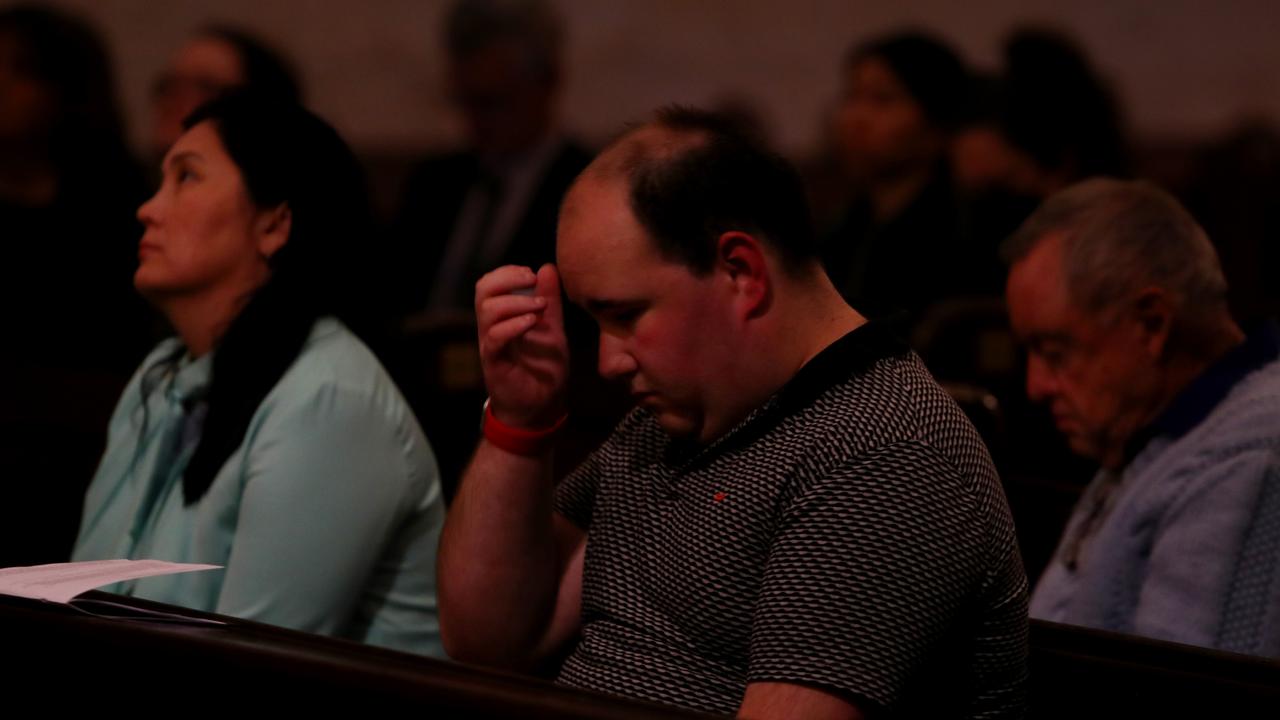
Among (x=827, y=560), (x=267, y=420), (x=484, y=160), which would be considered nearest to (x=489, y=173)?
(x=484, y=160)

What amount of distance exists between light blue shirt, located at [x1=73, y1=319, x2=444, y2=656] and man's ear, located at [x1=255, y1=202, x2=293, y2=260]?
142 millimetres

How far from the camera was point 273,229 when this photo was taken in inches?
95.8

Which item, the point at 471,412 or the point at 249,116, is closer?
the point at 249,116

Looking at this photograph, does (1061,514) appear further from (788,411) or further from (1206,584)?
(788,411)

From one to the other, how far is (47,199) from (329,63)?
2.57 m

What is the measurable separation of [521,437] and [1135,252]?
0.94 metres

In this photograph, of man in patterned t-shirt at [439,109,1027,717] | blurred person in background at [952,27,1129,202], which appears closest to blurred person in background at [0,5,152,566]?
man in patterned t-shirt at [439,109,1027,717]

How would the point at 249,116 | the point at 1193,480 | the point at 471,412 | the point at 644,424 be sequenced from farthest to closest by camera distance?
the point at 471,412 → the point at 249,116 → the point at 1193,480 → the point at 644,424

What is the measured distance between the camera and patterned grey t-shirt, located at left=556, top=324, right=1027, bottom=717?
4.75 feet

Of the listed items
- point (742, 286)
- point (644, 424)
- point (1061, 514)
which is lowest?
point (1061, 514)

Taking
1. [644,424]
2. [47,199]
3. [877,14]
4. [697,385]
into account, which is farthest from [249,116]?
[877,14]

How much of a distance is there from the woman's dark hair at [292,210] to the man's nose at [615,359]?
0.75m

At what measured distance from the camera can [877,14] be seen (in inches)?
238

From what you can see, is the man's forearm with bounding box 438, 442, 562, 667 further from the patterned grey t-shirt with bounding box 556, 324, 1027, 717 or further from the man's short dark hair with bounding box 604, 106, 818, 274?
the man's short dark hair with bounding box 604, 106, 818, 274
